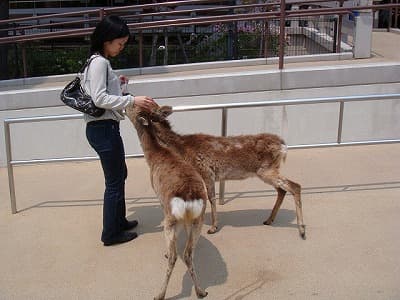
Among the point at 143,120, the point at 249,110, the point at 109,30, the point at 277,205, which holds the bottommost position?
the point at 277,205

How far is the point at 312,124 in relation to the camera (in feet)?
24.6

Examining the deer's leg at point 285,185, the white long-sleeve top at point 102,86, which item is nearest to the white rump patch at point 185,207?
the white long-sleeve top at point 102,86

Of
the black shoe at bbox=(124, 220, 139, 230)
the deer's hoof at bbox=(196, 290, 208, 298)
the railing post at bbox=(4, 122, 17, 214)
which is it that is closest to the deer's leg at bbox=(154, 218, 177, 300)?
the deer's hoof at bbox=(196, 290, 208, 298)

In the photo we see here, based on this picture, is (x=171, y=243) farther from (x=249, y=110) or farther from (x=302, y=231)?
(x=249, y=110)

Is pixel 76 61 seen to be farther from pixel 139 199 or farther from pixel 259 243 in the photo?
pixel 259 243

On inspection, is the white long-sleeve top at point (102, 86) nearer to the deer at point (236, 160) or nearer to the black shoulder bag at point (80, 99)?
the black shoulder bag at point (80, 99)

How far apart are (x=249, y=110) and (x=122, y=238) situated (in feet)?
11.4

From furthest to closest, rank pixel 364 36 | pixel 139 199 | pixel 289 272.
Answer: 1. pixel 364 36
2. pixel 139 199
3. pixel 289 272

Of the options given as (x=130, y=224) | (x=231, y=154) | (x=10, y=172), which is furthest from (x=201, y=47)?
(x=130, y=224)

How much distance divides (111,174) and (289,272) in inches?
65.4

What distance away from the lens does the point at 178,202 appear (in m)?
3.35

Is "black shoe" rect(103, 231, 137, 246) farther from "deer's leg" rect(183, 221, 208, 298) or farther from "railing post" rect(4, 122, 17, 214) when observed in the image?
"railing post" rect(4, 122, 17, 214)

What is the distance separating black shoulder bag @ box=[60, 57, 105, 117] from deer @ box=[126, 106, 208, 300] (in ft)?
2.04

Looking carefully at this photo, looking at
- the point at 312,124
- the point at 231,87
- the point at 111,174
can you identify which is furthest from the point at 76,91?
the point at 312,124
